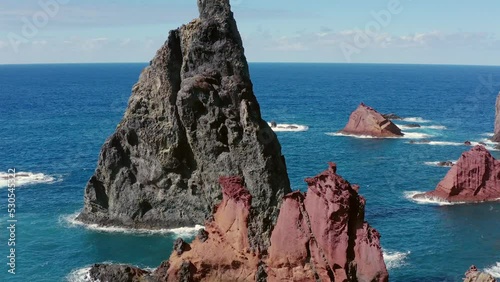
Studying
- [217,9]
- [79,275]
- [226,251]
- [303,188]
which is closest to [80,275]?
[79,275]

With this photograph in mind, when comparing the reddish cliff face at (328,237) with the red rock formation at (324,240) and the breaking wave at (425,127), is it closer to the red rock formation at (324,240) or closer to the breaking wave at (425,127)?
the red rock formation at (324,240)

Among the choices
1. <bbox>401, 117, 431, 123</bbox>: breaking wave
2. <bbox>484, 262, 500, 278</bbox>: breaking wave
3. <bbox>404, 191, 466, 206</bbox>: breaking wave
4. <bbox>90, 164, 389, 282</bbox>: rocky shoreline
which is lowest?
<bbox>484, 262, 500, 278</bbox>: breaking wave

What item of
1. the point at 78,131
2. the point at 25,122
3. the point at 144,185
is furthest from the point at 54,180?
the point at 25,122

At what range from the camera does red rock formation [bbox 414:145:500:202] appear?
85875 mm

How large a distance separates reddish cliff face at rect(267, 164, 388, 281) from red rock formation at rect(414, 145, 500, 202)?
49331 millimetres

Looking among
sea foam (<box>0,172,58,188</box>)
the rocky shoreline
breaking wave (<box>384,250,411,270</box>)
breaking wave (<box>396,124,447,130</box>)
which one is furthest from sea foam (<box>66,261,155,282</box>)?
breaking wave (<box>396,124,447,130</box>)

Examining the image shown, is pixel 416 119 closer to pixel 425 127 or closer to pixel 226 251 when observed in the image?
pixel 425 127

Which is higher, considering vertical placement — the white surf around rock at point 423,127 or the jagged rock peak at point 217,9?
the jagged rock peak at point 217,9

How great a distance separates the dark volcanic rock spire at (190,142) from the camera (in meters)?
56.7

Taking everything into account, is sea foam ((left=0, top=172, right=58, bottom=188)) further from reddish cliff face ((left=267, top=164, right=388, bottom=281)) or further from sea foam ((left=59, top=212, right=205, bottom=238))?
reddish cliff face ((left=267, top=164, right=388, bottom=281))

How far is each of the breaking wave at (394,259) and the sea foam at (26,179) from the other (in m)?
56.5

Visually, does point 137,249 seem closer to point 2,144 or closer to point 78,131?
point 2,144

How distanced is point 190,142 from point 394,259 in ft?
78.4

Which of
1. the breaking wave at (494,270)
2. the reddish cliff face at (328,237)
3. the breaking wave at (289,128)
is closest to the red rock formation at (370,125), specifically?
the breaking wave at (289,128)
